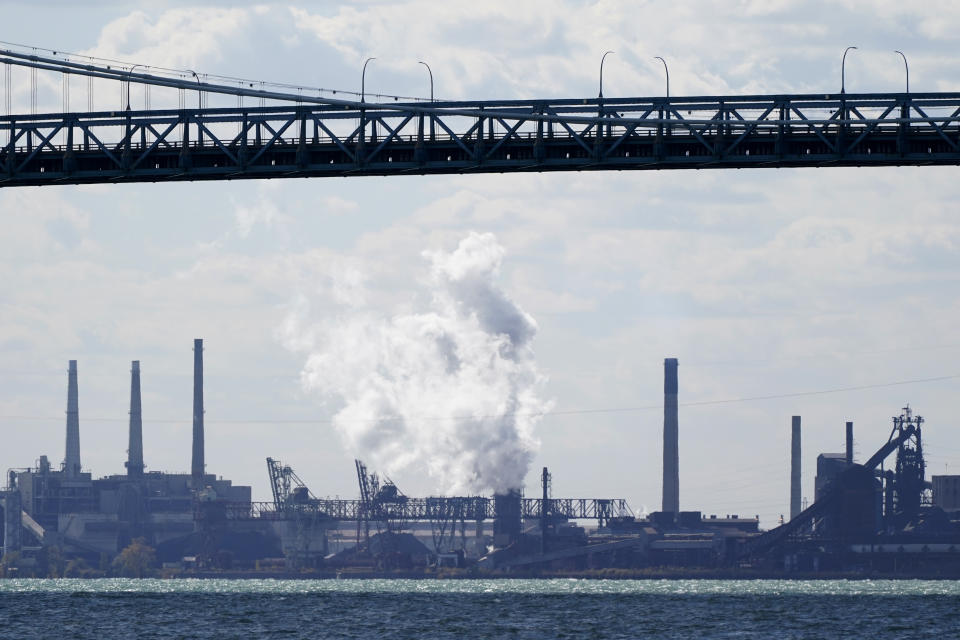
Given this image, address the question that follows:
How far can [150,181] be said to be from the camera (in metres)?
95.2

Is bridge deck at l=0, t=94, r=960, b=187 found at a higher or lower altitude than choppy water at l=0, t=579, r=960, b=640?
higher

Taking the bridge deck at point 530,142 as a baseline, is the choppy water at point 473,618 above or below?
below

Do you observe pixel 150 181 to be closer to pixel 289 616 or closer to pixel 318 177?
pixel 318 177

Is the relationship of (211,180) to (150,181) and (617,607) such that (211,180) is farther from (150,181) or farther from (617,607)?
(617,607)

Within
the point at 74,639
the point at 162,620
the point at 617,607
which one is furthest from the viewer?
the point at 617,607

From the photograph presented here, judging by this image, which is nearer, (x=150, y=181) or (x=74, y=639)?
(x=74, y=639)

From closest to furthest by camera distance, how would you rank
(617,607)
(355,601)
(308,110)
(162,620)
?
1. (162,620)
2. (308,110)
3. (617,607)
4. (355,601)

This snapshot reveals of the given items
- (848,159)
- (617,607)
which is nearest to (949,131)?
(848,159)

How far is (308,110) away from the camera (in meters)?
92.3

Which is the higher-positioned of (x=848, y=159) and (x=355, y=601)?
(x=848, y=159)

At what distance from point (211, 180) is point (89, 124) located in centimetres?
673

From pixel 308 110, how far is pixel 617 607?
32.8 m

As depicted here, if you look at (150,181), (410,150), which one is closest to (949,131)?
(410,150)

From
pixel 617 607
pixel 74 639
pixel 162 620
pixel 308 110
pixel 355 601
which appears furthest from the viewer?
pixel 355 601
